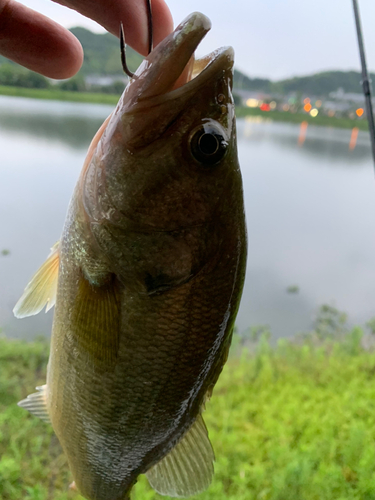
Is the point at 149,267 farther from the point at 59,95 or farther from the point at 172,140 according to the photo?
the point at 59,95

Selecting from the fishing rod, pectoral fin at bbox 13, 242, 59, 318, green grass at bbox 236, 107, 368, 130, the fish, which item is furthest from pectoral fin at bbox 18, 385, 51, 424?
green grass at bbox 236, 107, 368, 130

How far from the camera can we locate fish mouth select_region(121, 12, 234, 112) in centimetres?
47

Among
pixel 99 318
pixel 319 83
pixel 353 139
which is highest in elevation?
pixel 319 83

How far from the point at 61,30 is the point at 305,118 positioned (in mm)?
2377

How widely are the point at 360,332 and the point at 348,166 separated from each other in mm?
1537

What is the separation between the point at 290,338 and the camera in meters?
2.78

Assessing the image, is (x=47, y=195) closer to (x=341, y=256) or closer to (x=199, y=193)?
(x=199, y=193)

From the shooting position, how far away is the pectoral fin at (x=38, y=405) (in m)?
0.78

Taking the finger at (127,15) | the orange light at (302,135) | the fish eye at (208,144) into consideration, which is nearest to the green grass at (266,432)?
the fish eye at (208,144)

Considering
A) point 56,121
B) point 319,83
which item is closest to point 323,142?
point 319,83

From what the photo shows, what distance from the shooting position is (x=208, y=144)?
1.74 feet

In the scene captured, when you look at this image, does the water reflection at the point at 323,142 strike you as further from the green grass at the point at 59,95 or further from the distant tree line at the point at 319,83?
the green grass at the point at 59,95

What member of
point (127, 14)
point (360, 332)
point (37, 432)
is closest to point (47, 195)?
point (37, 432)

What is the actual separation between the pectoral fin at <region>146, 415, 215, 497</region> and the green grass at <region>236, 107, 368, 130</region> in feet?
6.82
